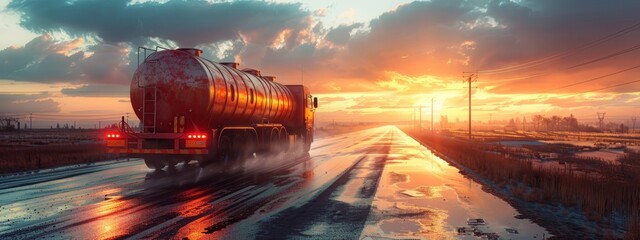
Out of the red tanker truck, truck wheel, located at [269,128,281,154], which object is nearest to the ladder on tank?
the red tanker truck

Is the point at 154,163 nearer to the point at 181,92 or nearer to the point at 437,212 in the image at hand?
the point at 181,92

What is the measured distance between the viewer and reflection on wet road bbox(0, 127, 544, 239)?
251 inches

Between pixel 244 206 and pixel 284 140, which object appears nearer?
pixel 244 206

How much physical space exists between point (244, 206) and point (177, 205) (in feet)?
3.95

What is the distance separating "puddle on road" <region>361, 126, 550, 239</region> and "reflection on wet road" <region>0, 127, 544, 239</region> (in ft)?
0.05

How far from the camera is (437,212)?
799 cm

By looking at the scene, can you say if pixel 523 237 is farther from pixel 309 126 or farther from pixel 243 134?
pixel 309 126

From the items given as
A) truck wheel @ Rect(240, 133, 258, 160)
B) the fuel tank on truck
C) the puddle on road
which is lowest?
the puddle on road

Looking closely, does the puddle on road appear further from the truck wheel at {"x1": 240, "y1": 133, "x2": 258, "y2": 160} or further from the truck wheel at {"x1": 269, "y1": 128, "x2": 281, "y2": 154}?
the truck wheel at {"x1": 269, "y1": 128, "x2": 281, "y2": 154}

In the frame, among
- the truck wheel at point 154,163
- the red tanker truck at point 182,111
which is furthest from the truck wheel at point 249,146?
the truck wheel at point 154,163

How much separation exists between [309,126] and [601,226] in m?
19.7

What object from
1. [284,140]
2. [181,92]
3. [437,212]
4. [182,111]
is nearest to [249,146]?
[182,111]

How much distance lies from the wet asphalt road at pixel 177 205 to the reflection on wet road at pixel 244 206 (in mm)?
16

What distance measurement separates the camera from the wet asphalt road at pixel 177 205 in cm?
632
